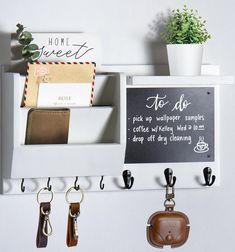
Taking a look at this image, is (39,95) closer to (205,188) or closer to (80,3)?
(80,3)

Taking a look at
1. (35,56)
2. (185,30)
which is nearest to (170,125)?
(185,30)

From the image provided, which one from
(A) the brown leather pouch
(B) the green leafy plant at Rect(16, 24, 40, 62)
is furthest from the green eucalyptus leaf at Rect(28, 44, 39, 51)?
(A) the brown leather pouch

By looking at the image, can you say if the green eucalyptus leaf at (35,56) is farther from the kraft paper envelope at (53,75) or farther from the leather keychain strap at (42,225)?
the leather keychain strap at (42,225)

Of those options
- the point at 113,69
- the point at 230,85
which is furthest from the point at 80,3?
the point at 230,85

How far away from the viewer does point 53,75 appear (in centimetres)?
158

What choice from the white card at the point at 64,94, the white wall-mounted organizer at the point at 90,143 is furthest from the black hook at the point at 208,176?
the white card at the point at 64,94

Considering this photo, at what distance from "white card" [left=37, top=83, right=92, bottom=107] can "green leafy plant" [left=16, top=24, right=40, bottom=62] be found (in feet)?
0.21

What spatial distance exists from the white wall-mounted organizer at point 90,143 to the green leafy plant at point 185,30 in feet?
0.29

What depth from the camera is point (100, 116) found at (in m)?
1.63

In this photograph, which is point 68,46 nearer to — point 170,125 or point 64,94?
point 64,94

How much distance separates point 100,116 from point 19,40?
23cm

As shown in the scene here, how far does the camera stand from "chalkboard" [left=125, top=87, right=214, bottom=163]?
1.73 metres

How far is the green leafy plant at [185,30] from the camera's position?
1.66 meters

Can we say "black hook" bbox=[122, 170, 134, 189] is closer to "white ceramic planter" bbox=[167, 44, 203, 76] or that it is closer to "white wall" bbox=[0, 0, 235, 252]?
"white wall" bbox=[0, 0, 235, 252]
